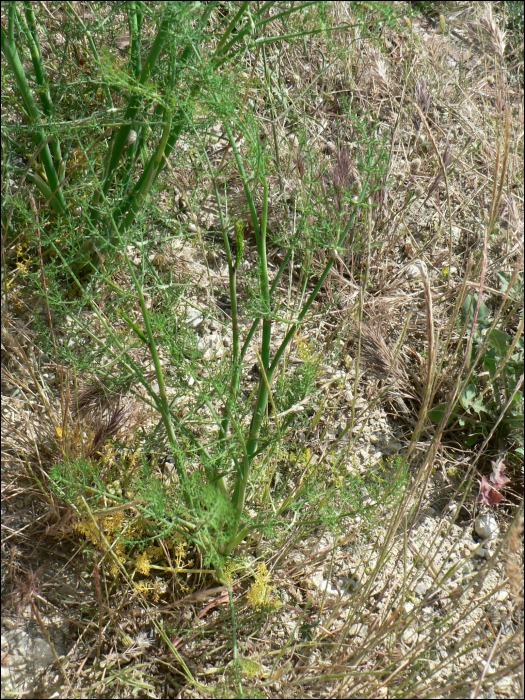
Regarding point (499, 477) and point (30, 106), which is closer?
point (30, 106)

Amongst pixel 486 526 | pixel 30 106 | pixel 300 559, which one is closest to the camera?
pixel 30 106

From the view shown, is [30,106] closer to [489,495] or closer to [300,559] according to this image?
[300,559]

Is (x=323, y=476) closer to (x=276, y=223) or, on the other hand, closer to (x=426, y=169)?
(x=276, y=223)

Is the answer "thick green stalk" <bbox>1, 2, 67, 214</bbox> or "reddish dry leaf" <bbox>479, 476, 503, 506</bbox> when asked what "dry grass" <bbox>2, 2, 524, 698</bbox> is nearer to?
"reddish dry leaf" <bbox>479, 476, 503, 506</bbox>

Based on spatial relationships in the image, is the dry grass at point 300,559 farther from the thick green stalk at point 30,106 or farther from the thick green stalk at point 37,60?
the thick green stalk at point 37,60

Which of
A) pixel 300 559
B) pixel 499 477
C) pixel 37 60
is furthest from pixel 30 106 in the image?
pixel 499 477

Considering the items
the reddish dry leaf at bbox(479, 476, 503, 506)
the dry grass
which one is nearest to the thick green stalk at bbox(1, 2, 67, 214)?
the dry grass

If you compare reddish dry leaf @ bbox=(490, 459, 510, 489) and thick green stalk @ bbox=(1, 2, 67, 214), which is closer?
thick green stalk @ bbox=(1, 2, 67, 214)

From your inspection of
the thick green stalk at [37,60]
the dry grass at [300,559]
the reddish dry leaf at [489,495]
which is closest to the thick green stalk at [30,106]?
the thick green stalk at [37,60]

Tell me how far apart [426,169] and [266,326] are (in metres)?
1.80

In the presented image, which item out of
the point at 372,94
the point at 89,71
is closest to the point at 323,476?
the point at 89,71

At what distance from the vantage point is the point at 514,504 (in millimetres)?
2070

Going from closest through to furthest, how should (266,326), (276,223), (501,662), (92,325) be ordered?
1. (266,326)
2. (501,662)
3. (92,325)
4. (276,223)

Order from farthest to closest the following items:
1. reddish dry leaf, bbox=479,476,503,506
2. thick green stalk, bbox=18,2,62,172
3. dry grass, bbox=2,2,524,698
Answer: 1. reddish dry leaf, bbox=479,476,503,506
2. thick green stalk, bbox=18,2,62,172
3. dry grass, bbox=2,2,524,698
